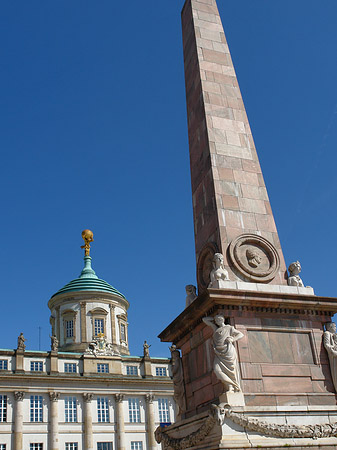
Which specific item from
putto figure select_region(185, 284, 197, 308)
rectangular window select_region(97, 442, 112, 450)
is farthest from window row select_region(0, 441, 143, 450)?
putto figure select_region(185, 284, 197, 308)

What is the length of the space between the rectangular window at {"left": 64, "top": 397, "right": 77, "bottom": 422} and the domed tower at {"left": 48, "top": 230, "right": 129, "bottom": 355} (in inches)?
240

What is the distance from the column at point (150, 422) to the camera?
49.1 m

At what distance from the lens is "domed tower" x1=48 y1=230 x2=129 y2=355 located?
54.2m

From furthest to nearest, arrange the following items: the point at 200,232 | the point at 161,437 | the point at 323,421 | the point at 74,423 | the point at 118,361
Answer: the point at 118,361 → the point at 74,423 → the point at 200,232 → the point at 161,437 → the point at 323,421

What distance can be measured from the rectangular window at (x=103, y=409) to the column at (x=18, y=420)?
7.16 m

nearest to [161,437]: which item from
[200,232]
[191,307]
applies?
[191,307]

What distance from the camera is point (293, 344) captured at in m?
11.0

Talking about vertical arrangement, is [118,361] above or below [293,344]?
above

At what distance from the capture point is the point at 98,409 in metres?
48.5

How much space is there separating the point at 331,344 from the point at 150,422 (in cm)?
4251

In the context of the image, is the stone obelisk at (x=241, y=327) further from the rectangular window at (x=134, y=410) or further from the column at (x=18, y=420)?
the rectangular window at (x=134, y=410)

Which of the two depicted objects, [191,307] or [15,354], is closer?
[191,307]

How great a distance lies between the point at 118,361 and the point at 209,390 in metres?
42.4

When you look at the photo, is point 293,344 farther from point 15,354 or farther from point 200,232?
point 15,354
